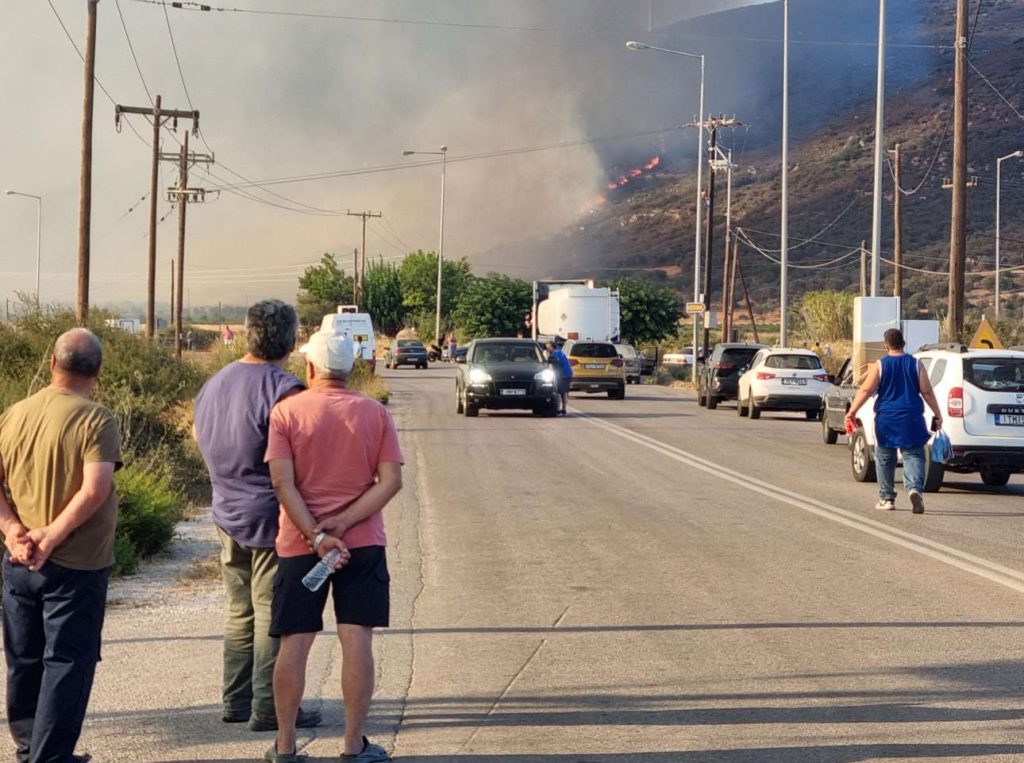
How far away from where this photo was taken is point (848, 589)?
35.4 feet

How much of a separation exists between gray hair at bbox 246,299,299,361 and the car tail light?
12.4 m

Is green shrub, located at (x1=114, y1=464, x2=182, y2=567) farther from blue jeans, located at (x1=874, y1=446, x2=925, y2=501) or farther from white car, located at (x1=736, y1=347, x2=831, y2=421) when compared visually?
white car, located at (x1=736, y1=347, x2=831, y2=421)

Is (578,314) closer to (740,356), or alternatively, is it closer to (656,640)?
(740,356)

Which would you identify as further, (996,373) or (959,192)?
(959,192)

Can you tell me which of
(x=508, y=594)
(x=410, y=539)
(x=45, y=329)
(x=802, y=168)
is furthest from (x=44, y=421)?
(x=802, y=168)

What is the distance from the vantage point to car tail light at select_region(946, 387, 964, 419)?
17.7 m

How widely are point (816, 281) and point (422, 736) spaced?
9919 cm

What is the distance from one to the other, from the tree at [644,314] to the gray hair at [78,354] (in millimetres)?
72095

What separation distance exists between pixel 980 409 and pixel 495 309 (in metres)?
70.8

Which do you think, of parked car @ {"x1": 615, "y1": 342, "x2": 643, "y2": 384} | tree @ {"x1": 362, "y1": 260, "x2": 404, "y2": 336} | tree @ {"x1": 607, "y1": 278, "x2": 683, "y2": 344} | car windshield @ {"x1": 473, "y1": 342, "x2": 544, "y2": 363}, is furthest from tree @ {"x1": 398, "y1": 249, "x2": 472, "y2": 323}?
car windshield @ {"x1": 473, "y1": 342, "x2": 544, "y2": 363}

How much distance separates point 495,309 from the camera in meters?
88.1

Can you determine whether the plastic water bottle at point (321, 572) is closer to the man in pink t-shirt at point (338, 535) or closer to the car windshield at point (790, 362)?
the man in pink t-shirt at point (338, 535)

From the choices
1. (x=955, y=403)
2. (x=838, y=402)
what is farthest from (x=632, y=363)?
(x=955, y=403)

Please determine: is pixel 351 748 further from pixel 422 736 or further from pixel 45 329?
pixel 45 329
